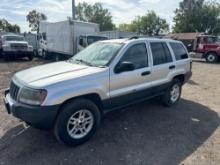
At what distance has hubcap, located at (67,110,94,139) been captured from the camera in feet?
12.5

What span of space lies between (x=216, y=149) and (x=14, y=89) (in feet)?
11.8

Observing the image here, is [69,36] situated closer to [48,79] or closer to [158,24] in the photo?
[48,79]

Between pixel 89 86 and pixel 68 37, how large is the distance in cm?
1156

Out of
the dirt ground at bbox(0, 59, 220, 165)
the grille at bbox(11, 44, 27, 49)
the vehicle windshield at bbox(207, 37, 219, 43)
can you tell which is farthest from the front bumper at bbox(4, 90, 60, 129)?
the vehicle windshield at bbox(207, 37, 219, 43)

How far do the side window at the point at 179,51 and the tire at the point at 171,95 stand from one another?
2.07 ft

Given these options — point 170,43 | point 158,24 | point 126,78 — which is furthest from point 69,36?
point 158,24

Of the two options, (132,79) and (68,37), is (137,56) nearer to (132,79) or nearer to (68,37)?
(132,79)

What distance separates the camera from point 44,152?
145 inches

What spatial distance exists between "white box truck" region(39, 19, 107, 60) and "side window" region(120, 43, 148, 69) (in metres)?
9.00

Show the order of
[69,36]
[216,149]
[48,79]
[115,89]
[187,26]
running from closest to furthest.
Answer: [48,79]
[216,149]
[115,89]
[69,36]
[187,26]

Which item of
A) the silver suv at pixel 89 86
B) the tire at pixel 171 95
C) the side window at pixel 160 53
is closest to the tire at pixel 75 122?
the silver suv at pixel 89 86

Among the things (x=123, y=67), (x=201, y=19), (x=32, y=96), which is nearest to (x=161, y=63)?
(x=123, y=67)

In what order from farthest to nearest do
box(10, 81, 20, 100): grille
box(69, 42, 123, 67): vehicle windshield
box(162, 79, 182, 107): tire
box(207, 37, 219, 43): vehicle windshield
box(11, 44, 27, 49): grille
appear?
box(207, 37, 219, 43): vehicle windshield
box(11, 44, 27, 49): grille
box(162, 79, 182, 107): tire
box(69, 42, 123, 67): vehicle windshield
box(10, 81, 20, 100): grille

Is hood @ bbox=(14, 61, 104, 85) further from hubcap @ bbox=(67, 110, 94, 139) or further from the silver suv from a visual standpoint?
hubcap @ bbox=(67, 110, 94, 139)
